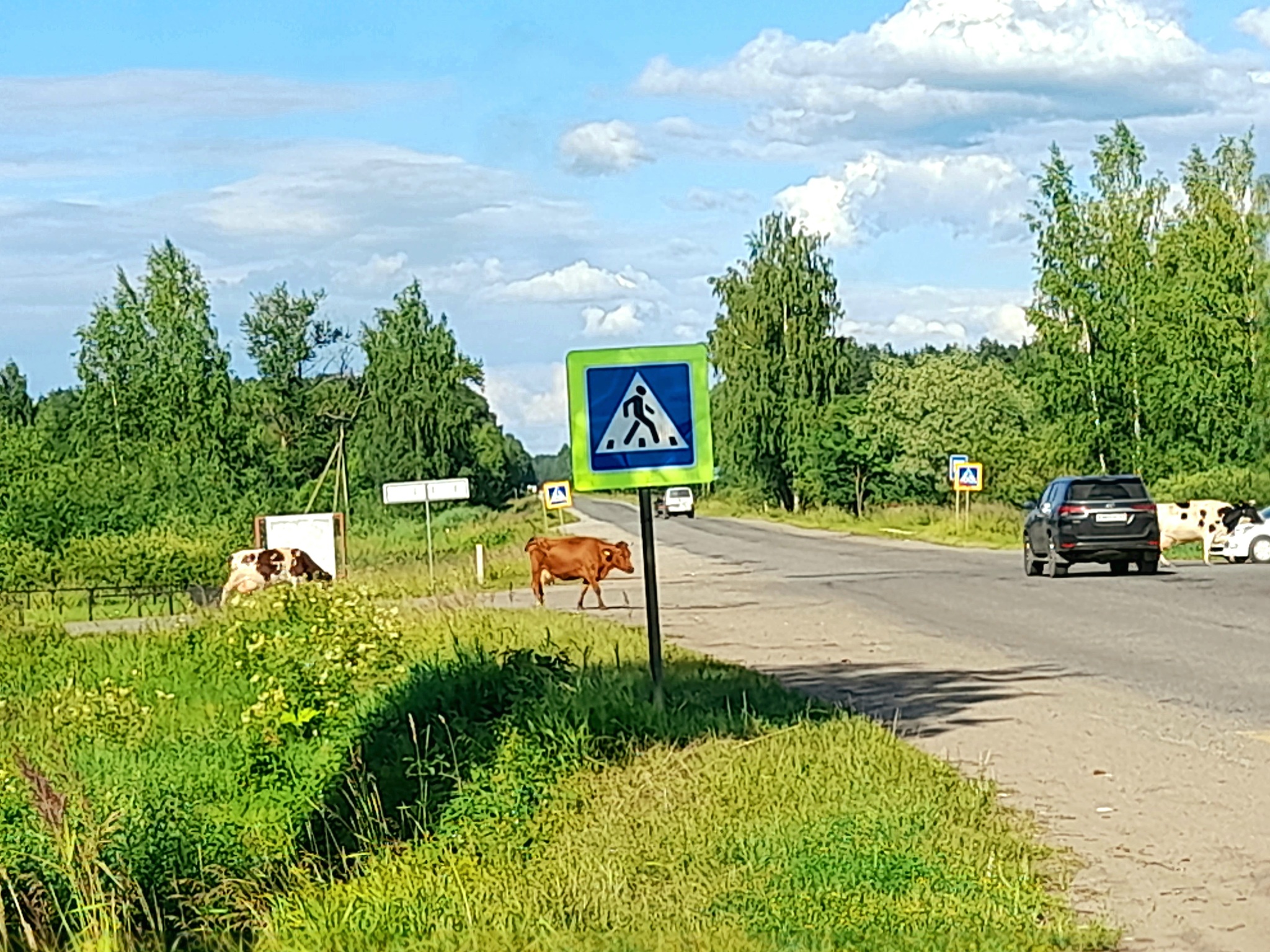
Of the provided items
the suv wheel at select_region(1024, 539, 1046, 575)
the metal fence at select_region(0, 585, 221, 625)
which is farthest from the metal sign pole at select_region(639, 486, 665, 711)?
the metal fence at select_region(0, 585, 221, 625)

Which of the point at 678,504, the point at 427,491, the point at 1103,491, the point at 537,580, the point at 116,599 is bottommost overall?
the point at 116,599

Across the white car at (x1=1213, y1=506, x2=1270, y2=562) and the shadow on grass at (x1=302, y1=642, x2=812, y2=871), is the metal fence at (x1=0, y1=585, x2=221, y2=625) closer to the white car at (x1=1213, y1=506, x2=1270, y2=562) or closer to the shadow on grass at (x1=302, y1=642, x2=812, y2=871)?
the white car at (x1=1213, y1=506, x2=1270, y2=562)

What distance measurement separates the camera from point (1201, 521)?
45.5 metres

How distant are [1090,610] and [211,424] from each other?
220 ft

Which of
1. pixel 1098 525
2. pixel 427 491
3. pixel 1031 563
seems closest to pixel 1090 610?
pixel 1098 525

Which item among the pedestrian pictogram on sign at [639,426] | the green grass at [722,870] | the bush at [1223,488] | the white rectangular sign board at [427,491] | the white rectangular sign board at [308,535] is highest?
the pedestrian pictogram on sign at [639,426]

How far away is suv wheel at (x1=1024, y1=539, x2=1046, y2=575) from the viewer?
120 feet

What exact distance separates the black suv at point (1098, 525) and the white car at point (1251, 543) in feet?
21.1

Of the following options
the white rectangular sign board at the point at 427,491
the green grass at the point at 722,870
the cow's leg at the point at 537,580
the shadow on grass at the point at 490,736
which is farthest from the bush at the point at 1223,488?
the green grass at the point at 722,870

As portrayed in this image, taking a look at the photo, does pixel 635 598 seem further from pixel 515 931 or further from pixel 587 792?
pixel 515 931

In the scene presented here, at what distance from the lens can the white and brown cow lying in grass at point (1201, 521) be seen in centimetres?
4403

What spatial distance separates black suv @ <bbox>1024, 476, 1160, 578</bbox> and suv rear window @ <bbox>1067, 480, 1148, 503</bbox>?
0.01 metres

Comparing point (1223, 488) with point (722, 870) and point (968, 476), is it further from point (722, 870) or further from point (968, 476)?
point (722, 870)

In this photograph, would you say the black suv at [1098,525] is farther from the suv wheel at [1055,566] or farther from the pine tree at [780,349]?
the pine tree at [780,349]
